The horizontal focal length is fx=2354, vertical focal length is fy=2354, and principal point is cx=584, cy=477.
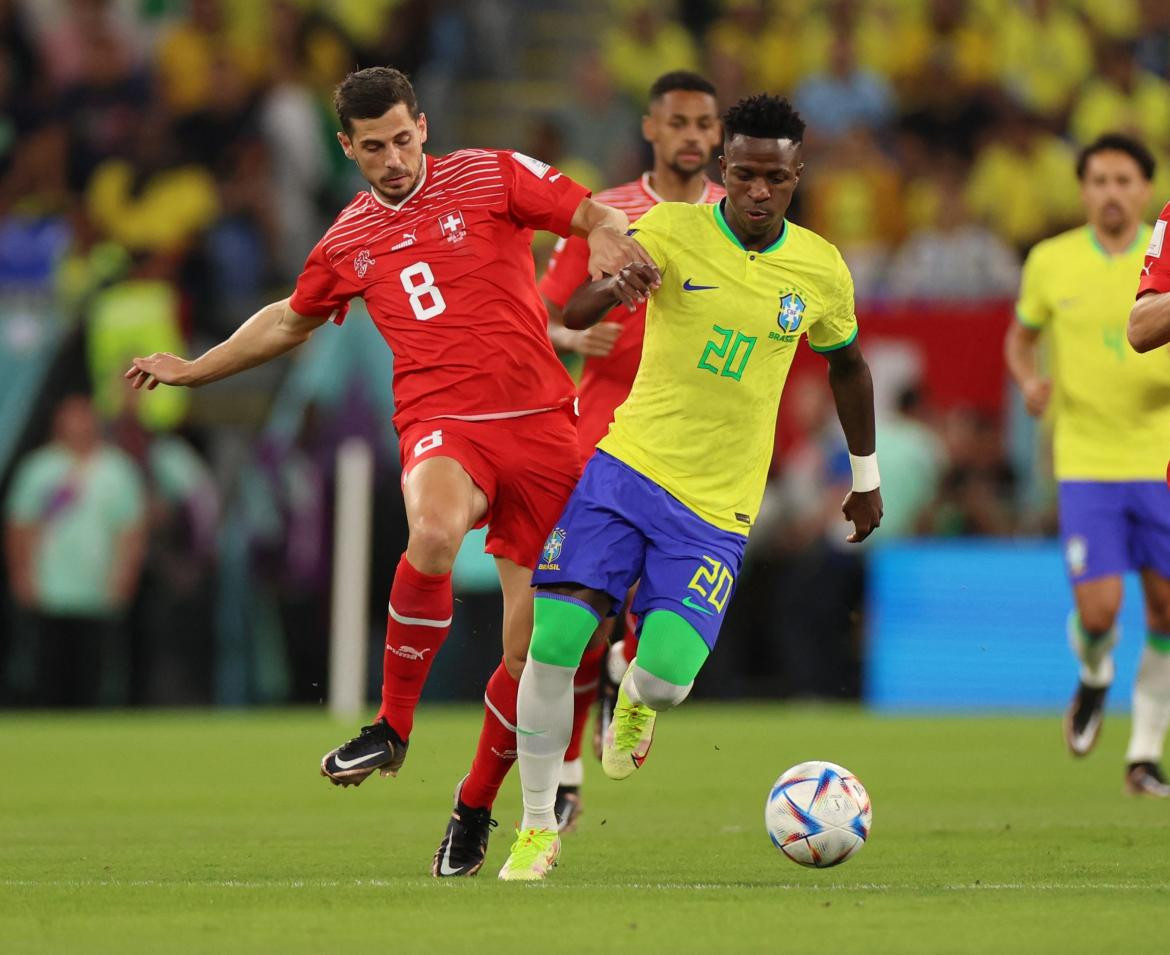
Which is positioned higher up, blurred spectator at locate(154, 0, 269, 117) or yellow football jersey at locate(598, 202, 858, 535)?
yellow football jersey at locate(598, 202, 858, 535)

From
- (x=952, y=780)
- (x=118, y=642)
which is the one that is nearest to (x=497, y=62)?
(x=118, y=642)

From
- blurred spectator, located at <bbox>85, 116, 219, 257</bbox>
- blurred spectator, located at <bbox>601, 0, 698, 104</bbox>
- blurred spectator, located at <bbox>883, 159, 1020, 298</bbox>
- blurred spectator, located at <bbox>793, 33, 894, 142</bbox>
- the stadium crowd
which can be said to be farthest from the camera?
blurred spectator, located at <bbox>601, 0, 698, 104</bbox>

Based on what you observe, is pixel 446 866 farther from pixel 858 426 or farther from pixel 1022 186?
pixel 1022 186

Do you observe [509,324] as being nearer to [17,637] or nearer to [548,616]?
[548,616]

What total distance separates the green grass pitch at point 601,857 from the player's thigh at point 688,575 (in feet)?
2.80

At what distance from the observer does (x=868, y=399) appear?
8062 millimetres

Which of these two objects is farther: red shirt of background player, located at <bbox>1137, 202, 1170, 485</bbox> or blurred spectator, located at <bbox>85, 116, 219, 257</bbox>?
blurred spectator, located at <bbox>85, 116, 219, 257</bbox>

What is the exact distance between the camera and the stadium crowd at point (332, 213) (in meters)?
17.7

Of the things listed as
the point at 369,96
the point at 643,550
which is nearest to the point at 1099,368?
the point at 643,550

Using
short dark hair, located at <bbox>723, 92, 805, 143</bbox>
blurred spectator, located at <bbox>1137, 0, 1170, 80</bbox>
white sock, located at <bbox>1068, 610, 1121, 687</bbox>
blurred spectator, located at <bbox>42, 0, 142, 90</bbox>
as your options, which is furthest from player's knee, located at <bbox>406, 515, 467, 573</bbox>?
blurred spectator, located at <bbox>1137, 0, 1170, 80</bbox>

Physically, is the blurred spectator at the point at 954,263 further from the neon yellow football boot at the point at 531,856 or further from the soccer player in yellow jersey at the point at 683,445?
the neon yellow football boot at the point at 531,856

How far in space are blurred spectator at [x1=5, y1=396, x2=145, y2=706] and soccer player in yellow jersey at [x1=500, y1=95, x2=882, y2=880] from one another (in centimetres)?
1031

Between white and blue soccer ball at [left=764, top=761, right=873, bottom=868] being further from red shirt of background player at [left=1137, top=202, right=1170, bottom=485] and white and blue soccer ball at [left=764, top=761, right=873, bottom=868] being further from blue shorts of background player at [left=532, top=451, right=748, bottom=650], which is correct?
red shirt of background player at [left=1137, top=202, right=1170, bottom=485]

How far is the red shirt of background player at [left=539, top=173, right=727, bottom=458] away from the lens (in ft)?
32.4
